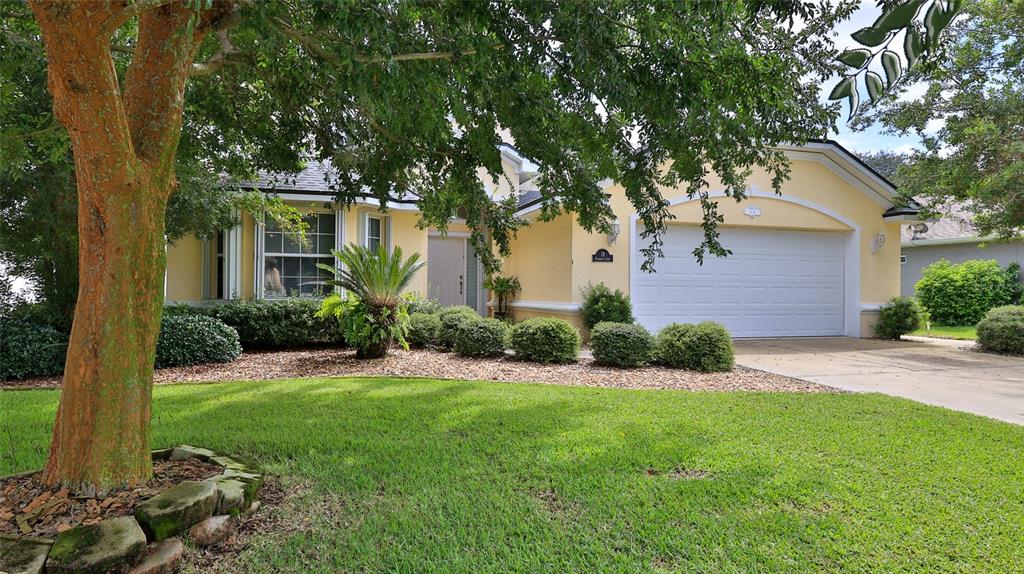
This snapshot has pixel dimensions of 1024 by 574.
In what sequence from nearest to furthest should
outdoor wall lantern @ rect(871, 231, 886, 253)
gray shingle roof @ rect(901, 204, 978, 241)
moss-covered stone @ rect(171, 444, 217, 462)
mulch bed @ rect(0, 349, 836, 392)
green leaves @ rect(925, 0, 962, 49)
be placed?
green leaves @ rect(925, 0, 962, 49)
moss-covered stone @ rect(171, 444, 217, 462)
mulch bed @ rect(0, 349, 836, 392)
outdoor wall lantern @ rect(871, 231, 886, 253)
gray shingle roof @ rect(901, 204, 978, 241)

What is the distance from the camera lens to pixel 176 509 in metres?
2.84

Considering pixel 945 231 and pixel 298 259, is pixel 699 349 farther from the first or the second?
pixel 945 231

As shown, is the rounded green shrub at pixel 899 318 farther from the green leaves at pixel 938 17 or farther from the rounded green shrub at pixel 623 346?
the green leaves at pixel 938 17

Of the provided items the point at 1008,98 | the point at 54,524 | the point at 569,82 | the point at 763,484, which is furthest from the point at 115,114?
the point at 1008,98

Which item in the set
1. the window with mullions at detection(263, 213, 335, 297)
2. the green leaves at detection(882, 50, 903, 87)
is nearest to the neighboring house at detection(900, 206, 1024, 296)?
the window with mullions at detection(263, 213, 335, 297)

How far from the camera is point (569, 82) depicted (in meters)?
3.71

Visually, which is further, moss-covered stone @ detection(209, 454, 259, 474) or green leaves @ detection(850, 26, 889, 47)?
moss-covered stone @ detection(209, 454, 259, 474)

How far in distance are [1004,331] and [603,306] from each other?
24.6 feet

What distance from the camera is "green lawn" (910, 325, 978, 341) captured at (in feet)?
46.0

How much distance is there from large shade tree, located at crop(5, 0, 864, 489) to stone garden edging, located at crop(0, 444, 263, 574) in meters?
0.45

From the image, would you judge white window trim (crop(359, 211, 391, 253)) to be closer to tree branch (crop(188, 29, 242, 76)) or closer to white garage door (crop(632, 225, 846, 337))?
white garage door (crop(632, 225, 846, 337))

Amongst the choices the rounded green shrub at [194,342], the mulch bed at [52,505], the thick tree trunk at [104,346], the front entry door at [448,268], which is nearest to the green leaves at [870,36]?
the thick tree trunk at [104,346]

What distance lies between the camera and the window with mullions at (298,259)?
10852 mm

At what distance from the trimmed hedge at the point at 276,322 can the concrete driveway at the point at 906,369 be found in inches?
294
